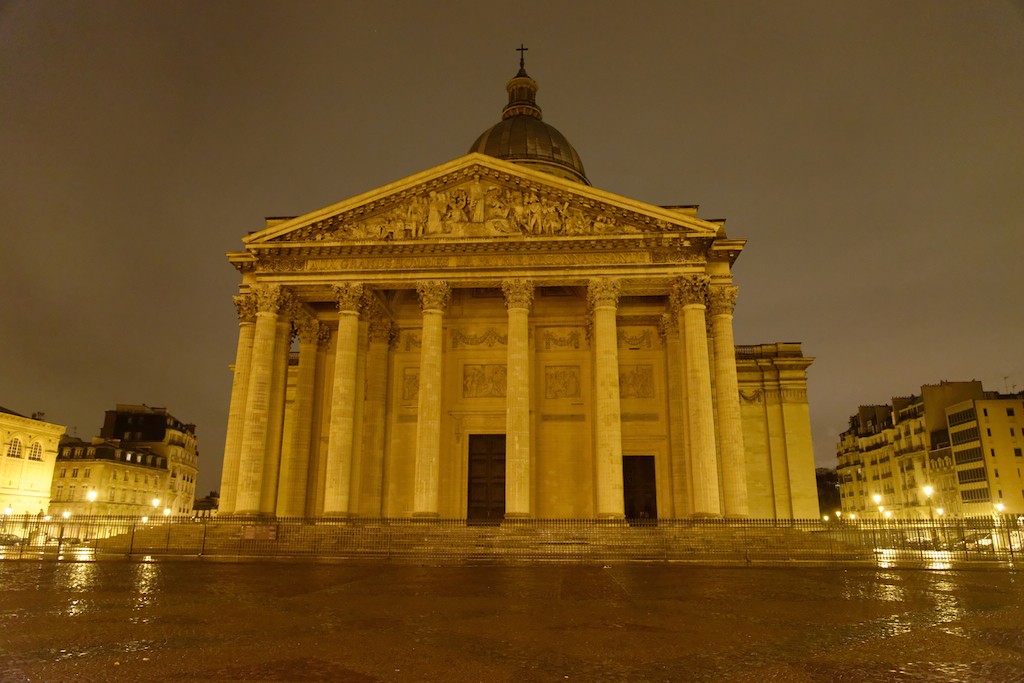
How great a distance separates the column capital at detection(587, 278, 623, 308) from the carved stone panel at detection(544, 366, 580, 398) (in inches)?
199

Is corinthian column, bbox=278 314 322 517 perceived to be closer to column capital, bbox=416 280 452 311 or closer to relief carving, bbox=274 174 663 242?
relief carving, bbox=274 174 663 242

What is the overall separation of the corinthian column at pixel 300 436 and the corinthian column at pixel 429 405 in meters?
6.43

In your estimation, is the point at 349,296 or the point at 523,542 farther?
the point at 349,296

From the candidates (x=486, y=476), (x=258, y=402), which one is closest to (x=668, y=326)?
(x=486, y=476)

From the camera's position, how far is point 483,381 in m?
32.1

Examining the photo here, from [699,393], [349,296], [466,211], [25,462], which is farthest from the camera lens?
[25,462]

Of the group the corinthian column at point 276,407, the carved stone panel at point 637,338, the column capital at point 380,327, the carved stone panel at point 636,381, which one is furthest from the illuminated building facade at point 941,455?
the corinthian column at point 276,407

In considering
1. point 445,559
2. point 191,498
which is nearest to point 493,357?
point 445,559

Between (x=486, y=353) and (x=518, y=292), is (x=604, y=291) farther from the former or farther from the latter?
(x=486, y=353)

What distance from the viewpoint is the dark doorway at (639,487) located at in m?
30.6

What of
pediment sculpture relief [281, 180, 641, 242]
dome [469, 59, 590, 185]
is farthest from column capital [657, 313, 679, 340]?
dome [469, 59, 590, 185]

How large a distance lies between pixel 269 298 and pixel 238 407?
14.9 ft

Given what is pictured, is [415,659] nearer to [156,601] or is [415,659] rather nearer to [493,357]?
[156,601]

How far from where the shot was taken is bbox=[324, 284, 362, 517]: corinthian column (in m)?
26.7
